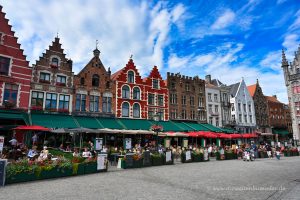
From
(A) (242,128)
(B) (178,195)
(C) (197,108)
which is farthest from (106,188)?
(A) (242,128)

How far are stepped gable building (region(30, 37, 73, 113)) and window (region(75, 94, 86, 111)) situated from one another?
Answer: 2.75ft

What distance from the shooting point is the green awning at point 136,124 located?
1117 inches

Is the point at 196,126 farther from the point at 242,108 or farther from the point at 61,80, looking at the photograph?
the point at 61,80

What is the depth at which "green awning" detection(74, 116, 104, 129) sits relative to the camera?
24.9m

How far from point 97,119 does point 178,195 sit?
20731 millimetres

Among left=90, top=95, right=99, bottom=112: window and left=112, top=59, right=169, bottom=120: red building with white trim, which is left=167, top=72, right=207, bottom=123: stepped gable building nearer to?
left=112, top=59, right=169, bottom=120: red building with white trim

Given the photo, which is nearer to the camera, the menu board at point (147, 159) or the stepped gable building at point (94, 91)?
the menu board at point (147, 159)

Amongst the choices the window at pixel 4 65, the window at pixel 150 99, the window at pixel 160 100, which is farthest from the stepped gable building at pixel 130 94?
the window at pixel 4 65

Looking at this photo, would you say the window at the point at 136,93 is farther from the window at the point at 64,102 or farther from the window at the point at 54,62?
the window at the point at 54,62

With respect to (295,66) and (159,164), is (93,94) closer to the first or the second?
(159,164)

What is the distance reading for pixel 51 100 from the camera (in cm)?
2564

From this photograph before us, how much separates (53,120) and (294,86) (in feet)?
151

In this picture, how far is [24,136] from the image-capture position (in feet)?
74.6

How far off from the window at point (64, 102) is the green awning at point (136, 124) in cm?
696
